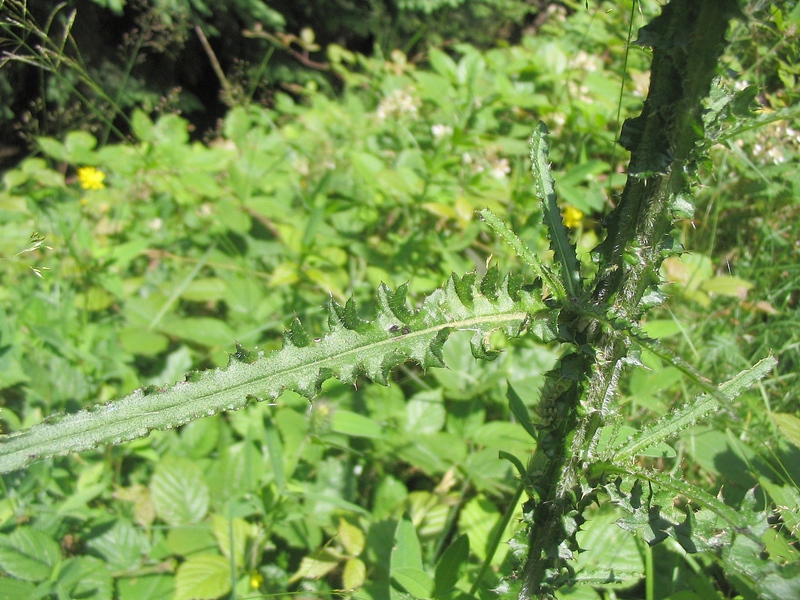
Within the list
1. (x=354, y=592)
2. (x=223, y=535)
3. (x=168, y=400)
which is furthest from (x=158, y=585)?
(x=168, y=400)

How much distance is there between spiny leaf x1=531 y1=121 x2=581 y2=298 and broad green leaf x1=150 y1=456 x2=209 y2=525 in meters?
1.28

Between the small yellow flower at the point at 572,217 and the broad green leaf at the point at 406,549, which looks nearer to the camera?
the broad green leaf at the point at 406,549

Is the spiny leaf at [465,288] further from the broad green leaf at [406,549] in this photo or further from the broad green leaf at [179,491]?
the broad green leaf at [179,491]

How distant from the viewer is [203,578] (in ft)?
4.76

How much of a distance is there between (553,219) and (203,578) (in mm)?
1173

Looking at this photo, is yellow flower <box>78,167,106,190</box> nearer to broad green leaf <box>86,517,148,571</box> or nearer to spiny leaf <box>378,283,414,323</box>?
broad green leaf <box>86,517,148,571</box>

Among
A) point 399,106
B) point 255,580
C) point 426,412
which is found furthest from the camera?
point 399,106

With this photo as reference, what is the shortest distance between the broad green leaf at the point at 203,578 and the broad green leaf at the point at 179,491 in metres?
0.17

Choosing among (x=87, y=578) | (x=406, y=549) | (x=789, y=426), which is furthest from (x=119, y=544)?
(x=789, y=426)

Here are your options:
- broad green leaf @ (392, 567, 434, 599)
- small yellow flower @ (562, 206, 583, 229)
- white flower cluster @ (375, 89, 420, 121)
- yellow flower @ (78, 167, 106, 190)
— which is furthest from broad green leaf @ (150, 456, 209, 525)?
white flower cluster @ (375, 89, 420, 121)

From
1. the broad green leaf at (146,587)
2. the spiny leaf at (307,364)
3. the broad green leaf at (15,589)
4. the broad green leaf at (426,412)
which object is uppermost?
the spiny leaf at (307,364)

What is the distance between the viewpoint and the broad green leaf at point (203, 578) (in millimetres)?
1415

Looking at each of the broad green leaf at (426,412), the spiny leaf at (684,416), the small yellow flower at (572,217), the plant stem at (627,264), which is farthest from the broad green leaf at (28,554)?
the small yellow flower at (572,217)

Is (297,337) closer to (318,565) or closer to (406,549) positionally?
(406,549)
